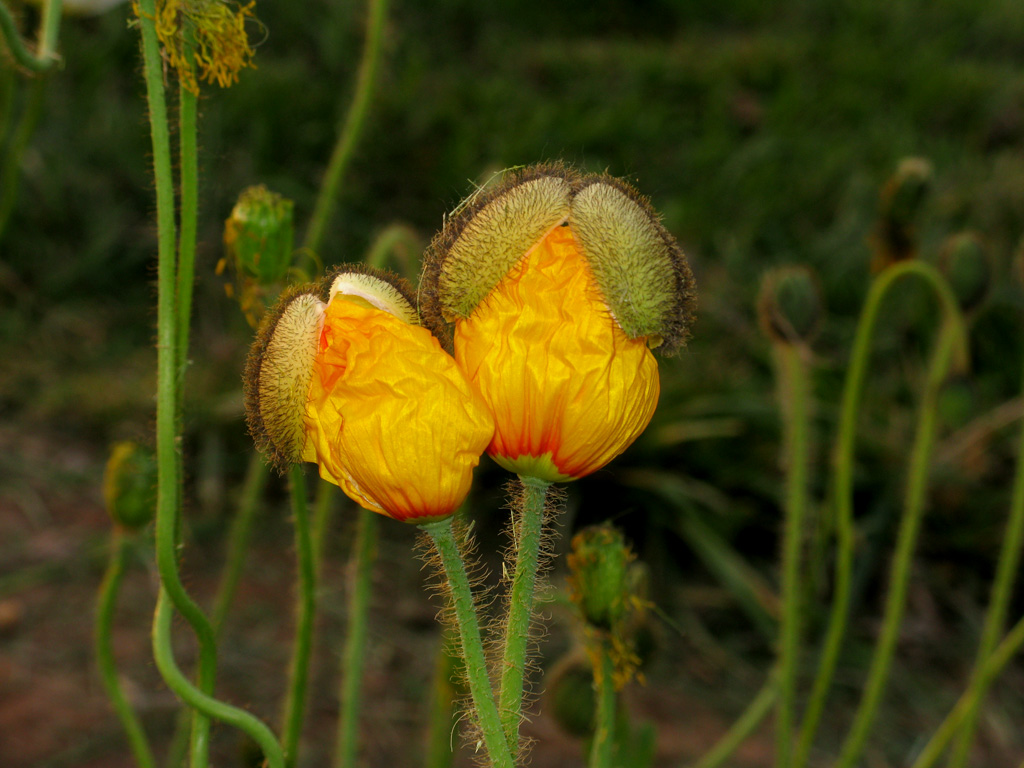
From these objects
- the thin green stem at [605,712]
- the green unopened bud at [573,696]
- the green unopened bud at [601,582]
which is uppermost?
the green unopened bud at [601,582]

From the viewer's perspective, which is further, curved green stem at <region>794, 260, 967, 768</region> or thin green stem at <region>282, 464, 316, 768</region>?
curved green stem at <region>794, 260, 967, 768</region>

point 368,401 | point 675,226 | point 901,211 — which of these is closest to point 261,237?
point 368,401

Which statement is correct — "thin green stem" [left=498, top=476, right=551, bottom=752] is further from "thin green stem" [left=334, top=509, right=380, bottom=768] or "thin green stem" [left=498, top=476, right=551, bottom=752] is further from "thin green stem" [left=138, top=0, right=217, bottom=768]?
"thin green stem" [left=334, top=509, right=380, bottom=768]

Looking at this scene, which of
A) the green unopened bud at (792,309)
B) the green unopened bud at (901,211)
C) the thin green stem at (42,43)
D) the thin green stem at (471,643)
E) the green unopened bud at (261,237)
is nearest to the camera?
the thin green stem at (471,643)

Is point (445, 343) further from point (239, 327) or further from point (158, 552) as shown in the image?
point (239, 327)

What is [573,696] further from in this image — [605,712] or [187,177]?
[187,177]

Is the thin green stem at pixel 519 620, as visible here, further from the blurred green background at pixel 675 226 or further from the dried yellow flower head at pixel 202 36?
the blurred green background at pixel 675 226

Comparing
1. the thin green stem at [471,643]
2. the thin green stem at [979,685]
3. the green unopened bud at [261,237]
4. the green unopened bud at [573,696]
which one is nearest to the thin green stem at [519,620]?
the thin green stem at [471,643]

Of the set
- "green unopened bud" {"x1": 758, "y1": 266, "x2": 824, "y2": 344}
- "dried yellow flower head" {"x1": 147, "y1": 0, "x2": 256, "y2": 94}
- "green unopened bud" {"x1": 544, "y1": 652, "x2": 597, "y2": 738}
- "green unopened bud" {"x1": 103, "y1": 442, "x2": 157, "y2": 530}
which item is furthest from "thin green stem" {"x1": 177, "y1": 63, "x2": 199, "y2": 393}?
"green unopened bud" {"x1": 758, "y1": 266, "x2": 824, "y2": 344}
